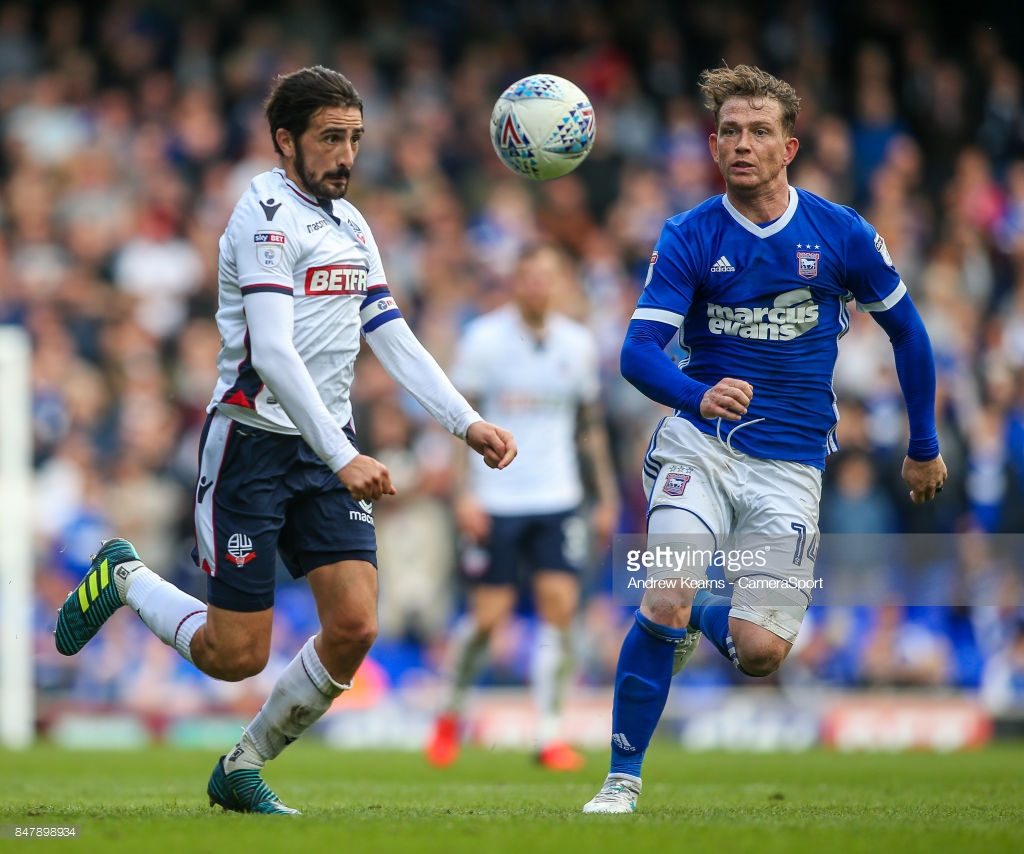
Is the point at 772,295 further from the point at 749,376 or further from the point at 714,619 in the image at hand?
the point at 714,619

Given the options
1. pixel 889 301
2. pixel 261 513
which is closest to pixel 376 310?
pixel 261 513

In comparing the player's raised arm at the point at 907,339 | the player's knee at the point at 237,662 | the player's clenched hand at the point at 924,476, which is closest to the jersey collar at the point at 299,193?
the player's knee at the point at 237,662

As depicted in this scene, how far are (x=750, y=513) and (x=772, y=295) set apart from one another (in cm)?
90

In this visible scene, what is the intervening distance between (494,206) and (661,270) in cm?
1024

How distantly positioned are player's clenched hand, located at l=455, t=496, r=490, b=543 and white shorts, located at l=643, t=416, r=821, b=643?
3953mm

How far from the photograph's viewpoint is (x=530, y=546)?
11.1 metres

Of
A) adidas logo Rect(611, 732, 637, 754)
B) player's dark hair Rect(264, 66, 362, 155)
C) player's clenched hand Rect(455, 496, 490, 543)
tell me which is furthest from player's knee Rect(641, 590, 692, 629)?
player's clenched hand Rect(455, 496, 490, 543)

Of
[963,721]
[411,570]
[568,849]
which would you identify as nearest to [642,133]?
[411,570]

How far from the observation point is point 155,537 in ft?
46.2

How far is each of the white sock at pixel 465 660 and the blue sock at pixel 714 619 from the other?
3801 millimetres

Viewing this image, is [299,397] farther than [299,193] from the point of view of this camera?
No

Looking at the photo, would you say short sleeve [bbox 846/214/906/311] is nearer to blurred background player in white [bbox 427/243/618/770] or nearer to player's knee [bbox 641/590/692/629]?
player's knee [bbox 641/590/692/629]

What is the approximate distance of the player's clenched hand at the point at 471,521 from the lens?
10.9m

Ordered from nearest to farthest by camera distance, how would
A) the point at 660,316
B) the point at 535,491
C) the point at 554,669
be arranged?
the point at 660,316
the point at 554,669
the point at 535,491
